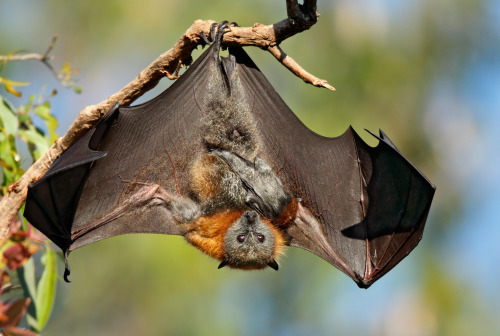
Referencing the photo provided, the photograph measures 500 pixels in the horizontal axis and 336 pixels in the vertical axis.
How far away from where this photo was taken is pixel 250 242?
17.8 feet

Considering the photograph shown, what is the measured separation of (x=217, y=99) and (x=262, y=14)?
10.1 metres

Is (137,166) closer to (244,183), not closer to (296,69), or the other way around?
(244,183)

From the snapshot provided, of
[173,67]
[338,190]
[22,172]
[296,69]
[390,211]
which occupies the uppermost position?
[296,69]

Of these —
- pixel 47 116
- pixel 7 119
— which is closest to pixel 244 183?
pixel 47 116

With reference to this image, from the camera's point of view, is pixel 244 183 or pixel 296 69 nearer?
pixel 296 69

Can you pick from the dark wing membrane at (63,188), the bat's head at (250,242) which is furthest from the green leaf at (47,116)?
the bat's head at (250,242)

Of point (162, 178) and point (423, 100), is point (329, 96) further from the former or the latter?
point (162, 178)

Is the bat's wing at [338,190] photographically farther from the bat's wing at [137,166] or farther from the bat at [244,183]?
the bat's wing at [137,166]

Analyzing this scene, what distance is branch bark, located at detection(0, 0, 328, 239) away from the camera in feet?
12.5

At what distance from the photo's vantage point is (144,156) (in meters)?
5.32

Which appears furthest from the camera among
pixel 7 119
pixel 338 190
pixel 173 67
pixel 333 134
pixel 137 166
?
pixel 333 134

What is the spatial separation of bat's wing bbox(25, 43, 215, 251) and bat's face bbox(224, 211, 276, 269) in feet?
1.69

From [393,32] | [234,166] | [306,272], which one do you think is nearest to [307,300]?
[306,272]

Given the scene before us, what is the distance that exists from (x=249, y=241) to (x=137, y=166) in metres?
1.27
